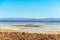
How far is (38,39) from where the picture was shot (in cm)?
1555

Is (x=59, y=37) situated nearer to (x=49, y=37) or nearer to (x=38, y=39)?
(x=49, y=37)

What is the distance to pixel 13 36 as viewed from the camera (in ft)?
52.5

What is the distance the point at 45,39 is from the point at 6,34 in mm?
3413

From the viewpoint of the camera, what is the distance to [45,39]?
51.2ft

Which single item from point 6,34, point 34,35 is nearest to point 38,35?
→ point 34,35

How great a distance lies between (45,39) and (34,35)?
3.90 ft

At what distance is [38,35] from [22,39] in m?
1.59

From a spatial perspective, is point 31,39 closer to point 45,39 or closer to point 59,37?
point 45,39

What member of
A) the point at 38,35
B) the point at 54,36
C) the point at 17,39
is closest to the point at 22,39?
the point at 17,39

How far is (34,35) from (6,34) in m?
2.41

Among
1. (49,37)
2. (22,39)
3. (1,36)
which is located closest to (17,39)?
(22,39)

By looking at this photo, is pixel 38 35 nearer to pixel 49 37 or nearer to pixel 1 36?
pixel 49 37

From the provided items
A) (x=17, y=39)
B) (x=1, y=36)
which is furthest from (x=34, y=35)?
(x=1, y=36)

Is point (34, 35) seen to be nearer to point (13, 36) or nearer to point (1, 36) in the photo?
point (13, 36)
